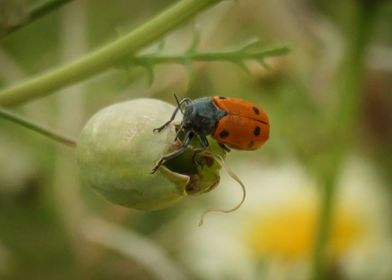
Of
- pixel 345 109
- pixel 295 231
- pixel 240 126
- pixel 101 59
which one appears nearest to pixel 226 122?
pixel 240 126

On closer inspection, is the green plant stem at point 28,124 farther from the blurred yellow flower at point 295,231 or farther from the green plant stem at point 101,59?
→ the blurred yellow flower at point 295,231

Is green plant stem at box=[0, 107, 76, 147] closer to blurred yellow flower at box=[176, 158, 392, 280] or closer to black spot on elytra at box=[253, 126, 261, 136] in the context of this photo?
black spot on elytra at box=[253, 126, 261, 136]

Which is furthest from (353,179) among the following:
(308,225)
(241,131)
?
(241,131)

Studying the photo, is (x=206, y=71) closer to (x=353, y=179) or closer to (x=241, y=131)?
(x=353, y=179)

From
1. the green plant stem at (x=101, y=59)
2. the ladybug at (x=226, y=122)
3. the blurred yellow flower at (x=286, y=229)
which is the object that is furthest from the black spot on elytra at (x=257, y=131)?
the blurred yellow flower at (x=286, y=229)

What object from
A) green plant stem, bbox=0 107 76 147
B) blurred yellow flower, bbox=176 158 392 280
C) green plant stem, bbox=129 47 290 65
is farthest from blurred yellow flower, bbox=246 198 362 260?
green plant stem, bbox=0 107 76 147

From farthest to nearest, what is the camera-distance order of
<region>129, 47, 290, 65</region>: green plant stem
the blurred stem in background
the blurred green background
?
the blurred green background < the blurred stem in background < <region>129, 47, 290, 65</region>: green plant stem

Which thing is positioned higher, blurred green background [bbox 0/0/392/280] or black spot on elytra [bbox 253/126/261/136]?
blurred green background [bbox 0/0/392/280]

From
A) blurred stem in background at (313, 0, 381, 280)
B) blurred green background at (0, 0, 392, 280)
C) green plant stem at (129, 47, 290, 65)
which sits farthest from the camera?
blurred green background at (0, 0, 392, 280)
